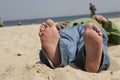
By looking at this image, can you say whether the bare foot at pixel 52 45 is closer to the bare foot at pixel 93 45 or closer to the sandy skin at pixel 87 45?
the sandy skin at pixel 87 45

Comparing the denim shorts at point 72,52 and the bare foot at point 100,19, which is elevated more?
the bare foot at point 100,19

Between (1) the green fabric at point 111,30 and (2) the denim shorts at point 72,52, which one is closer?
(2) the denim shorts at point 72,52

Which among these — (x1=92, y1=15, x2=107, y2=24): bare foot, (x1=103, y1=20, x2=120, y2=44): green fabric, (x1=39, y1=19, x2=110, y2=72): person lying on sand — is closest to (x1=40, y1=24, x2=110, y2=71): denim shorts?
(x1=39, y1=19, x2=110, y2=72): person lying on sand

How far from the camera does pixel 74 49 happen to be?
8.40 feet

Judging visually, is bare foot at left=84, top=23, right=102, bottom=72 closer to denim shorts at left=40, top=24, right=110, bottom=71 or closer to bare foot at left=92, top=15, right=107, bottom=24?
denim shorts at left=40, top=24, right=110, bottom=71

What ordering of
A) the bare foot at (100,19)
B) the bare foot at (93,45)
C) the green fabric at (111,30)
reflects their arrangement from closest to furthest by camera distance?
the bare foot at (93,45), the bare foot at (100,19), the green fabric at (111,30)

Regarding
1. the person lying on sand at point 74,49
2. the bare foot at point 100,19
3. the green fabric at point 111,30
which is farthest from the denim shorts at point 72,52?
the green fabric at point 111,30

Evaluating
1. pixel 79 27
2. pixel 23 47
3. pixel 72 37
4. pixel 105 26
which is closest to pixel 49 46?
pixel 72 37

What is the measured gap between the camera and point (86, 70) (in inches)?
99.3

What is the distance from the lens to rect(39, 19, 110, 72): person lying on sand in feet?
7.80

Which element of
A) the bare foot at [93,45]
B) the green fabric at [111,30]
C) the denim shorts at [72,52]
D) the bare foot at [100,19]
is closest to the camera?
the bare foot at [93,45]

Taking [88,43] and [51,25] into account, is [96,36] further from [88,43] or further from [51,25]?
[51,25]

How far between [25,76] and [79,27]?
0.93m

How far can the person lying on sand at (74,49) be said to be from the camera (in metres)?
2.38
